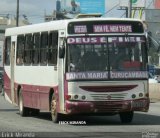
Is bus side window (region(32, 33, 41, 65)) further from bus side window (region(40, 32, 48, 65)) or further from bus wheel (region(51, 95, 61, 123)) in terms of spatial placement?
bus wheel (region(51, 95, 61, 123))

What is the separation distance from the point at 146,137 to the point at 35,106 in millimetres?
7181

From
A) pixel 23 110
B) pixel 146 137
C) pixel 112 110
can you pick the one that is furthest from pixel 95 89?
pixel 23 110

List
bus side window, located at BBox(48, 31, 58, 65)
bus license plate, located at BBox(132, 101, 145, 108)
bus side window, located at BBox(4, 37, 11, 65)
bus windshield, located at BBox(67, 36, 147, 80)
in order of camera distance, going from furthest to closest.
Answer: bus side window, located at BBox(4, 37, 11, 65), bus side window, located at BBox(48, 31, 58, 65), bus license plate, located at BBox(132, 101, 145, 108), bus windshield, located at BBox(67, 36, 147, 80)

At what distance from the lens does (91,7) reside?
221 feet

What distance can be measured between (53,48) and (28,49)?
9.84 feet

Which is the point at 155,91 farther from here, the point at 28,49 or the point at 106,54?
the point at 106,54

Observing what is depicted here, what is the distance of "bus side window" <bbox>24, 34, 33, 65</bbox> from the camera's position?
76.0 ft

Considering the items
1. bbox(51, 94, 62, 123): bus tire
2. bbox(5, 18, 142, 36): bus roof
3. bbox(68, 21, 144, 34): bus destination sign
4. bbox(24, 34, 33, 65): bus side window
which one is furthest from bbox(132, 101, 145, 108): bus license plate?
bbox(24, 34, 33, 65): bus side window

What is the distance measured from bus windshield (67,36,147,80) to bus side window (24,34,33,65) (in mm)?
3963

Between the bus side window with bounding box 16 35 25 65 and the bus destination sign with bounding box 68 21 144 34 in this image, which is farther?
the bus side window with bounding box 16 35 25 65

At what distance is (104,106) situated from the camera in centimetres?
1938

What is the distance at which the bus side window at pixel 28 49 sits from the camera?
2317cm

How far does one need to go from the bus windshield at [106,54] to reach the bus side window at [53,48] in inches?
42.0

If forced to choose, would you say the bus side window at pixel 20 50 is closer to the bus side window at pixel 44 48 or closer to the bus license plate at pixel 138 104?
the bus side window at pixel 44 48
